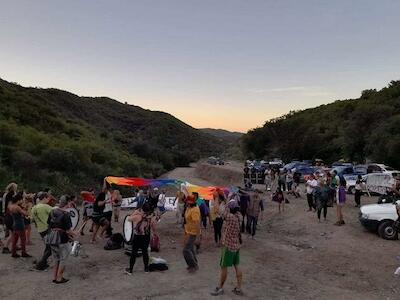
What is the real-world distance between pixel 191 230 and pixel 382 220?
7.76 m

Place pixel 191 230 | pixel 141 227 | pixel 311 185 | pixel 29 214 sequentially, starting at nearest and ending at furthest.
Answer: pixel 141 227 → pixel 191 230 → pixel 29 214 → pixel 311 185

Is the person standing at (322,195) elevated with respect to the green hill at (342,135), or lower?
lower

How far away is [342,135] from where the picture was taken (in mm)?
60844

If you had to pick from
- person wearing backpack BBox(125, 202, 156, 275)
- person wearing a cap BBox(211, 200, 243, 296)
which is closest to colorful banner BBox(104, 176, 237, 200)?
person wearing backpack BBox(125, 202, 156, 275)

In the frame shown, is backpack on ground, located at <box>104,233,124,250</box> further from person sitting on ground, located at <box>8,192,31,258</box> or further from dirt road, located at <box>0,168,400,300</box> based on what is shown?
person sitting on ground, located at <box>8,192,31,258</box>

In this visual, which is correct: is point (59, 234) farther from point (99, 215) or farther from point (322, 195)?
point (322, 195)

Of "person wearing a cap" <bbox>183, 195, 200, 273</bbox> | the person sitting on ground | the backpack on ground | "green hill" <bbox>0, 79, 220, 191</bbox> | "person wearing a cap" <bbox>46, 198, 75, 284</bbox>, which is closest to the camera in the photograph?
"person wearing a cap" <bbox>46, 198, 75, 284</bbox>

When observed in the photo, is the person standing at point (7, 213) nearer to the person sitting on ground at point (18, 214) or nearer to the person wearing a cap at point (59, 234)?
the person sitting on ground at point (18, 214)

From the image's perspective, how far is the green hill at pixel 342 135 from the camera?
47403mm

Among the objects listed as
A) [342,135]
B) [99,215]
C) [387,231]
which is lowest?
[387,231]

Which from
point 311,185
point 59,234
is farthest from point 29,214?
point 311,185

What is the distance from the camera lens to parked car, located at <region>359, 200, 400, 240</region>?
1553 centimetres

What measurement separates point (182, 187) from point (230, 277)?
7.56m

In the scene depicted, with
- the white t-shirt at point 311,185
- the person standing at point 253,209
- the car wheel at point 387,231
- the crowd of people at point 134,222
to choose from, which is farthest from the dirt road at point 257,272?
the white t-shirt at point 311,185
